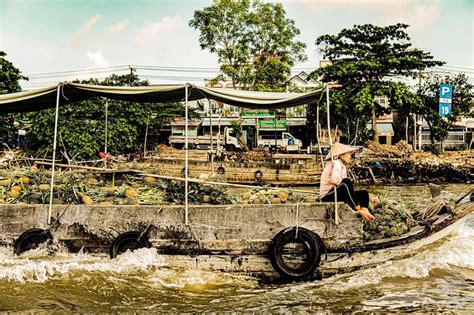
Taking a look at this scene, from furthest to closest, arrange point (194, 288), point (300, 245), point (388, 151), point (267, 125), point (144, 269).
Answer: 1. point (267, 125)
2. point (388, 151)
3. point (144, 269)
4. point (300, 245)
5. point (194, 288)

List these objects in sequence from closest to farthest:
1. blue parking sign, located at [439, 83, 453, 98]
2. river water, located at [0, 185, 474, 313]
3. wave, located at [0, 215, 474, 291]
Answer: river water, located at [0, 185, 474, 313] → wave, located at [0, 215, 474, 291] → blue parking sign, located at [439, 83, 453, 98]

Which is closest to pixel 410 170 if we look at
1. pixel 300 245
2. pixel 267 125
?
pixel 267 125

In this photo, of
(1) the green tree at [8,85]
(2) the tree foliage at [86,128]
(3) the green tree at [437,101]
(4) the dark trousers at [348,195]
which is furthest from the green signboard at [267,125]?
(4) the dark trousers at [348,195]

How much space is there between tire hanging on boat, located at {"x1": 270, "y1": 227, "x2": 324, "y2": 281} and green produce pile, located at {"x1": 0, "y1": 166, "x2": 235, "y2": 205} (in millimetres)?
1465

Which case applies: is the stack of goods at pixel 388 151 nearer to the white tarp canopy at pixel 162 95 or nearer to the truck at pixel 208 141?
the truck at pixel 208 141

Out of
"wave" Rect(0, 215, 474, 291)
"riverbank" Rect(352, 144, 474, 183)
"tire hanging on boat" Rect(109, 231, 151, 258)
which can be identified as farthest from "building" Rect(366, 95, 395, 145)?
"tire hanging on boat" Rect(109, 231, 151, 258)

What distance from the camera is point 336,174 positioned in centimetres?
755

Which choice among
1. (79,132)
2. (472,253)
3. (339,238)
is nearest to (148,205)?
(339,238)

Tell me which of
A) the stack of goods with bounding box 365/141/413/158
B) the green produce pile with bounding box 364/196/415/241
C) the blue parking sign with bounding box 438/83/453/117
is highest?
the blue parking sign with bounding box 438/83/453/117

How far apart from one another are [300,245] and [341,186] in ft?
3.77

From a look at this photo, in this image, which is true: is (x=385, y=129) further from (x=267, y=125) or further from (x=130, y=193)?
(x=130, y=193)

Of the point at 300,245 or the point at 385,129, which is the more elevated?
the point at 385,129

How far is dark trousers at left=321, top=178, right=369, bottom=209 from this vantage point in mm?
7598

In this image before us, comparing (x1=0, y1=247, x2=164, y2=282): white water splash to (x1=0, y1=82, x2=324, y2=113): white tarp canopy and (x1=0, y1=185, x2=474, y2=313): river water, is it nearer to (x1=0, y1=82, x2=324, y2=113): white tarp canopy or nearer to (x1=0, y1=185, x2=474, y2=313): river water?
(x1=0, y1=185, x2=474, y2=313): river water
